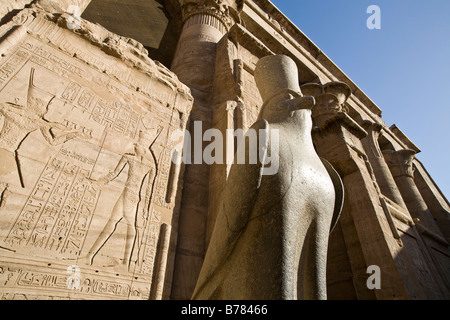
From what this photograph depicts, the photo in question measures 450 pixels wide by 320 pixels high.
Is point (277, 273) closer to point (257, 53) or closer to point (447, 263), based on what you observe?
point (257, 53)

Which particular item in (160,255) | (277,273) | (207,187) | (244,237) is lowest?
(277,273)

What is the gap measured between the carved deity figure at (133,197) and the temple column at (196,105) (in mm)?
524

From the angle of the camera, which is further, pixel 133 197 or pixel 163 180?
pixel 163 180

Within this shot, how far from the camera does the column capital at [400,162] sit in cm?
911

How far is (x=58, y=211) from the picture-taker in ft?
5.91

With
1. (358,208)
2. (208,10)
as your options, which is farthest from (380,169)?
(208,10)

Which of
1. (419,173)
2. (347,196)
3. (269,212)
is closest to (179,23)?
(347,196)

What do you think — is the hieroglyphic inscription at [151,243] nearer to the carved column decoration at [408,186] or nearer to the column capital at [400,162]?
the carved column decoration at [408,186]

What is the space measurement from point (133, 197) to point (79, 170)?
1.63 ft

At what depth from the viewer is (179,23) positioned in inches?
262

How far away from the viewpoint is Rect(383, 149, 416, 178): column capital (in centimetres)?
911

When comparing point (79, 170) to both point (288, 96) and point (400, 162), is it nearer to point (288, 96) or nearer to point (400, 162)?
point (288, 96)

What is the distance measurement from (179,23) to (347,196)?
606cm

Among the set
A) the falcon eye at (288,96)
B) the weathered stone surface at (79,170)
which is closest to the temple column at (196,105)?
the weathered stone surface at (79,170)
